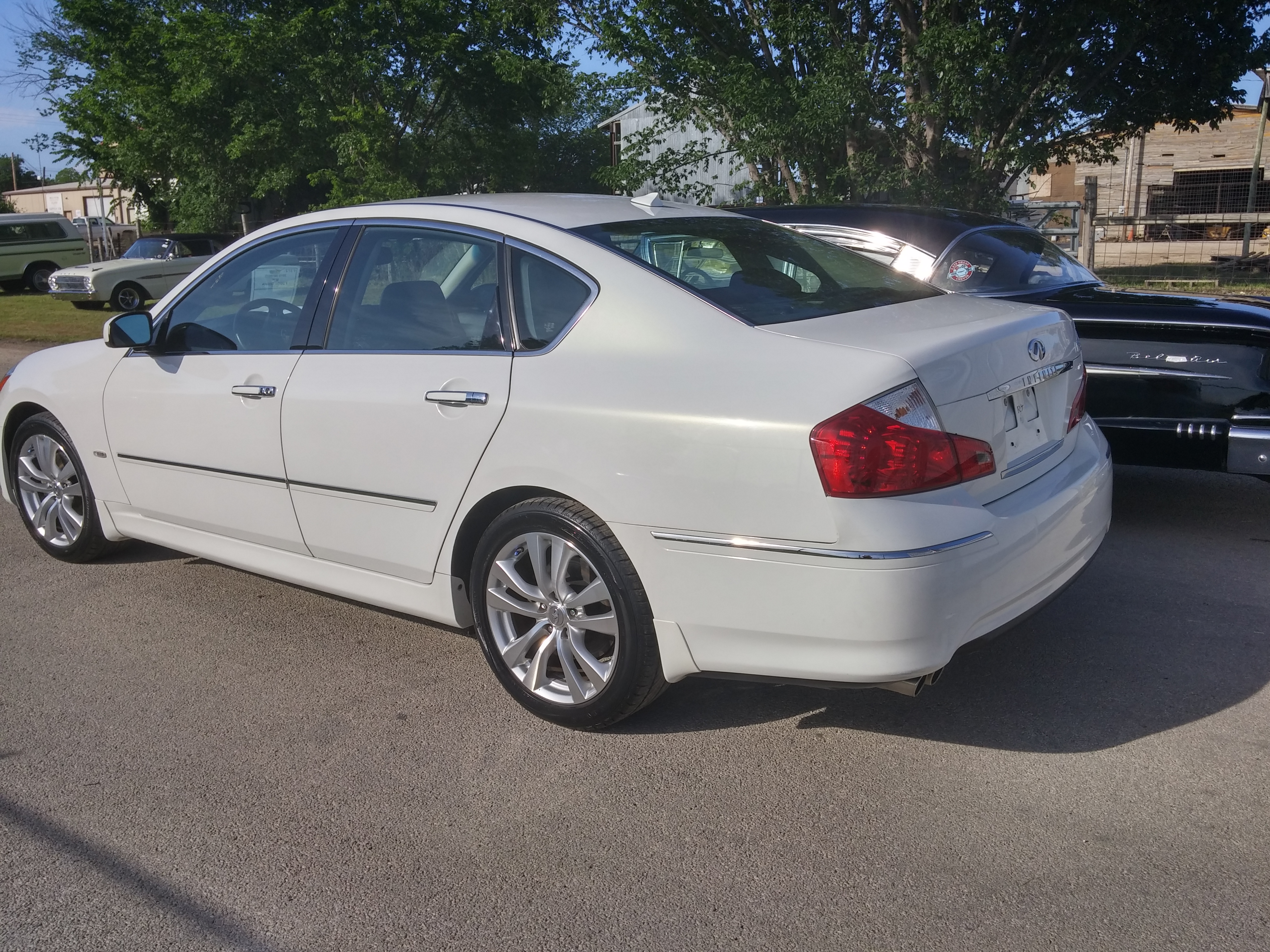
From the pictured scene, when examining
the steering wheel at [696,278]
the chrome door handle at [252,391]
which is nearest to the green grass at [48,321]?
the chrome door handle at [252,391]

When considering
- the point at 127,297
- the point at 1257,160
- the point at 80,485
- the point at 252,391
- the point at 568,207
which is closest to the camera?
the point at 568,207

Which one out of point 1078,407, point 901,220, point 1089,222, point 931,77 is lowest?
point 1078,407

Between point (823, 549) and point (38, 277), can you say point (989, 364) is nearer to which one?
point (823, 549)

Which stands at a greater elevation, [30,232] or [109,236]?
[30,232]

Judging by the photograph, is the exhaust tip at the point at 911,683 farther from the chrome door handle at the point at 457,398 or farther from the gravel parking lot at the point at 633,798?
the chrome door handle at the point at 457,398

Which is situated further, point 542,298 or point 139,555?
point 139,555

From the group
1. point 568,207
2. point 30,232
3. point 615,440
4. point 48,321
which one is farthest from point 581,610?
point 30,232

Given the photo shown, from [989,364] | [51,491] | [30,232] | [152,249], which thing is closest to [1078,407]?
[989,364]

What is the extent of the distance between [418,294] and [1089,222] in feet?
44.4

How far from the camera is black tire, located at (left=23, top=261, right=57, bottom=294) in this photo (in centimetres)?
2894

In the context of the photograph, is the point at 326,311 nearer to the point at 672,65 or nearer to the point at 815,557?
the point at 815,557

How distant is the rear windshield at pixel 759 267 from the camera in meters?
3.45

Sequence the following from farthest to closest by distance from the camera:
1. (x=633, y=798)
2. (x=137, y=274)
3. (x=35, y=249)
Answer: (x=35, y=249) → (x=137, y=274) → (x=633, y=798)

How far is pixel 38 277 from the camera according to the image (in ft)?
95.2
